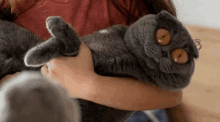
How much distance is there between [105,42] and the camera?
0.62 m

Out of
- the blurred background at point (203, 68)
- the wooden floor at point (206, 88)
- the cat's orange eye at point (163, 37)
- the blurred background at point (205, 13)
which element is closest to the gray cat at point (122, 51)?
the cat's orange eye at point (163, 37)

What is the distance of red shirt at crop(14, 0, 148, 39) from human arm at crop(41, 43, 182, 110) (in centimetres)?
36

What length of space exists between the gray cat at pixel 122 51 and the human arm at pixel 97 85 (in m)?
0.03

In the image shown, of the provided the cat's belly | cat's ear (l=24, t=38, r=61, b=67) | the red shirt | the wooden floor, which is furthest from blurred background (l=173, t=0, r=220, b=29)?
cat's ear (l=24, t=38, r=61, b=67)

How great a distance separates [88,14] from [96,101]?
52 centimetres

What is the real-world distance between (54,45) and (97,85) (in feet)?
0.67

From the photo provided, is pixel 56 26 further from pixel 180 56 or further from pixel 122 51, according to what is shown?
pixel 180 56

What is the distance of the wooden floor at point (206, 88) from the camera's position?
1.17 meters

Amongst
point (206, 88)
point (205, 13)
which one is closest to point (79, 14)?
point (206, 88)

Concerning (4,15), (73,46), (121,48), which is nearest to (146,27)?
(121,48)

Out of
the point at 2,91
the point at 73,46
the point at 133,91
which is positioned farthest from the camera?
the point at 133,91

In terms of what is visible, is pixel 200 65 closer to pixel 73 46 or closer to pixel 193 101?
pixel 193 101

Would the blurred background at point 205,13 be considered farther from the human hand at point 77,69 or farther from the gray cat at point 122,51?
the human hand at point 77,69

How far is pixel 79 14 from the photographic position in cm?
93
